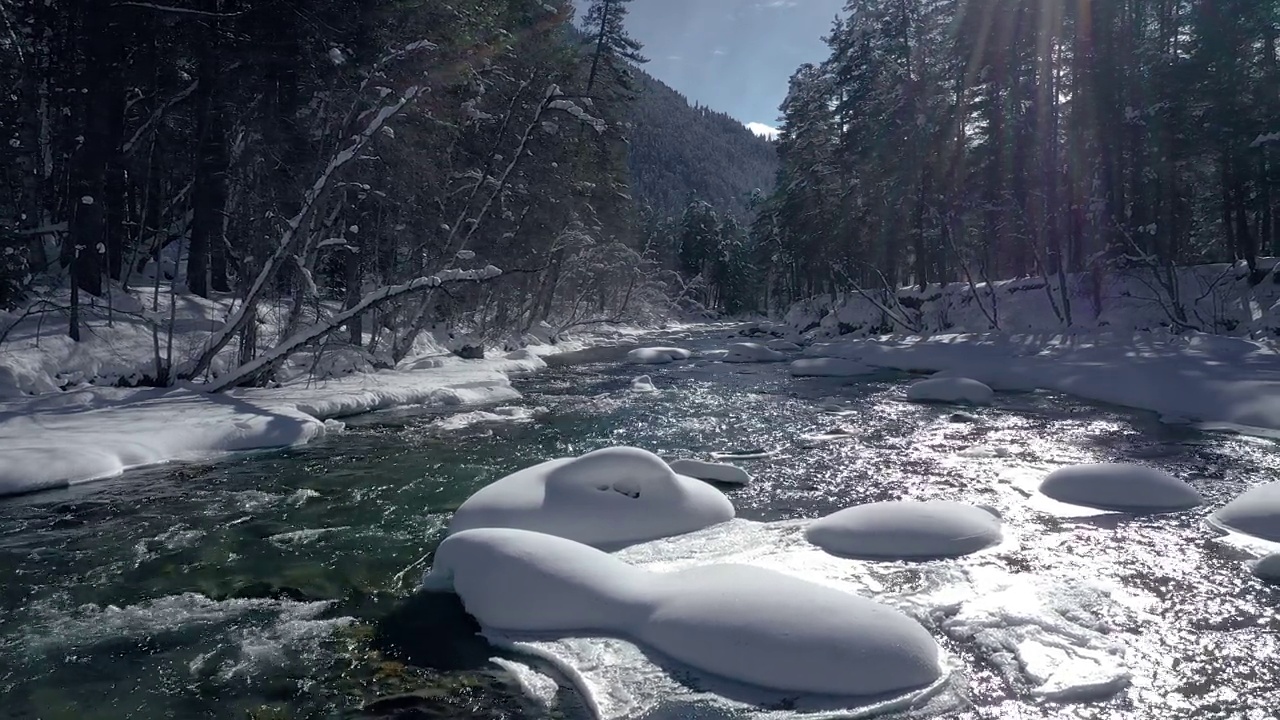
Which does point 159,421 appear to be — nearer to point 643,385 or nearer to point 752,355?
point 643,385

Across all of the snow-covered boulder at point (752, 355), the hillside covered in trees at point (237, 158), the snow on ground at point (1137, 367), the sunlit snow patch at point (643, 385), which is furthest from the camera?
the snow-covered boulder at point (752, 355)

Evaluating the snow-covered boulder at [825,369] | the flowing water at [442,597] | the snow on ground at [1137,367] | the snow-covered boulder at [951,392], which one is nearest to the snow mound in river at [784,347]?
the snow on ground at [1137,367]

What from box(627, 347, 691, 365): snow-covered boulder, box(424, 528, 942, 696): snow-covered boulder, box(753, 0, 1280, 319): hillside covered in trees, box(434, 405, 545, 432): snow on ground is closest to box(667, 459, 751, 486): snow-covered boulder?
box(424, 528, 942, 696): snow-covered boulder

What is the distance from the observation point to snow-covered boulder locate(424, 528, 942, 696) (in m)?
4.41

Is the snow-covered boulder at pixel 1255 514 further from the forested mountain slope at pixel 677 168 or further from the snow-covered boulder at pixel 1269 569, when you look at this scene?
the forested mountain slope at pixel 677 168

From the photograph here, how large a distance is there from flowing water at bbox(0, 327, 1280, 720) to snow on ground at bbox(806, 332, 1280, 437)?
8.10 ft

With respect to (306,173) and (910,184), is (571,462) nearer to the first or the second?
(306,173)

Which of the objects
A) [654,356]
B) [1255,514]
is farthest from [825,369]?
[1255,514]

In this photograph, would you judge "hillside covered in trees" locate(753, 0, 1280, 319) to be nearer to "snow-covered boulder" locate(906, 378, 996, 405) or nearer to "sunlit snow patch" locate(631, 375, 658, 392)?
"snow-covered boulder" locate(906, 378, 996, 405)

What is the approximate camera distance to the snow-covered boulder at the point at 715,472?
934cm

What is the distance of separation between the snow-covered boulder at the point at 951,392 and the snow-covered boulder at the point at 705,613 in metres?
12.0

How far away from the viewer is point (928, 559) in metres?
6.49

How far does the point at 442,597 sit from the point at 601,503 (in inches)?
75.1

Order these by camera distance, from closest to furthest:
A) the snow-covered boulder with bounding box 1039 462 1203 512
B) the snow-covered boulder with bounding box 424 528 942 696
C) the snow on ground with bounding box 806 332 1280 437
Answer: the snow-covered boulder with bounding box 424 528 942 696, the snow-covered boulder with bounding box 1039 462 1203 512, the snow on ground with bounding box 806 332 1280 437
